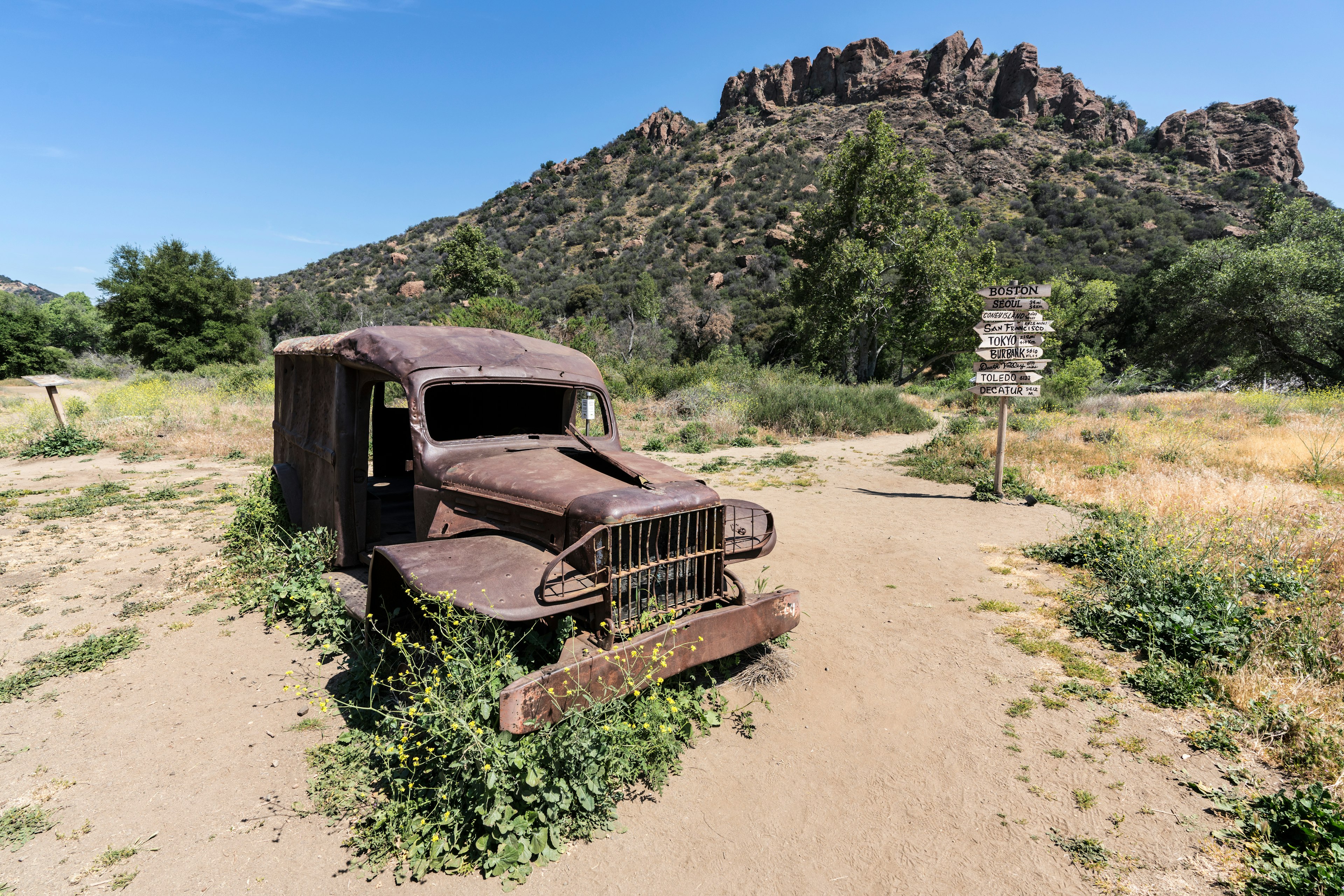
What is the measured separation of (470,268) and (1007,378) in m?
34.6

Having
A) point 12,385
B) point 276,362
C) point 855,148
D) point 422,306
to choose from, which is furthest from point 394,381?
point 422,306

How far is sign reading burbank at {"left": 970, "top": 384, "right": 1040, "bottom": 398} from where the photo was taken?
27.4 feet

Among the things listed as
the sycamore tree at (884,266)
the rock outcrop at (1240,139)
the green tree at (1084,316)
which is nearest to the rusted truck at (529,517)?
the sycamore tree at (884,266)

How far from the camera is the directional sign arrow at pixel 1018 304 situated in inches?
329

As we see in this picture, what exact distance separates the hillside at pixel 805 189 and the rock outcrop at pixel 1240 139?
0.76 ft

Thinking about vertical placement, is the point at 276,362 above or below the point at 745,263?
below

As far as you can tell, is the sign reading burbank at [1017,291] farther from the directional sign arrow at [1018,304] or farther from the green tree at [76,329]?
the green tree at [76,329]

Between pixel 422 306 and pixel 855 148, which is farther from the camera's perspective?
pixel 422 306

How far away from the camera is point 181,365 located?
28.1 meters

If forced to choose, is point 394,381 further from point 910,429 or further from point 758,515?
point 910,429

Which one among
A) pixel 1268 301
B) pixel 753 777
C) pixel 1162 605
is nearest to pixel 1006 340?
pixel 1162 605

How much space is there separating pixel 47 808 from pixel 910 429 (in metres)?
18.9

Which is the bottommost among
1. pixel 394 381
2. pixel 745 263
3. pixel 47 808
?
pixel 47 808

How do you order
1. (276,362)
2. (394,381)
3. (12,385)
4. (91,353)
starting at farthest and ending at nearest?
(91,353) → (12,385) → (276,362) → (394,381)
